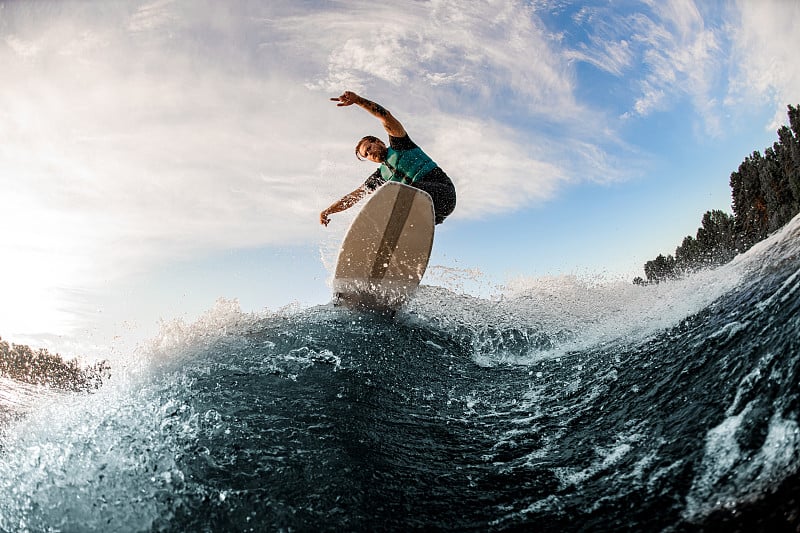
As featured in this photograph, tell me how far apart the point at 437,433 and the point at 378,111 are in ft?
16.2

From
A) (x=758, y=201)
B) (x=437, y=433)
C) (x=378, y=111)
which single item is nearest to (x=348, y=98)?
(x=378, y=111)

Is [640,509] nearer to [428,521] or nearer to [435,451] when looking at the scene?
[428,521]

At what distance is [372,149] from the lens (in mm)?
7391

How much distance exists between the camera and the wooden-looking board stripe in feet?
22.8

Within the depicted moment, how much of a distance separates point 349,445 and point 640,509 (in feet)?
5.78

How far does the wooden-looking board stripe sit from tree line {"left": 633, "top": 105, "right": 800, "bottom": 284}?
8.15 meters

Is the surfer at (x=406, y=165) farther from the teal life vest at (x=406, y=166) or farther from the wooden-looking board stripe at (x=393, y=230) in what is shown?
the wooden-looking board stripe at (x=393, y=230)

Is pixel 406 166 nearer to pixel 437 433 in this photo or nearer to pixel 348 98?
pixel 348 98

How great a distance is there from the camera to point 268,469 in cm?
289

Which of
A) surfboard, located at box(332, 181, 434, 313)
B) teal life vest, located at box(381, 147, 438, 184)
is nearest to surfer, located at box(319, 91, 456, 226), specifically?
teal life vest, located at box(381, 147, 438, 184)

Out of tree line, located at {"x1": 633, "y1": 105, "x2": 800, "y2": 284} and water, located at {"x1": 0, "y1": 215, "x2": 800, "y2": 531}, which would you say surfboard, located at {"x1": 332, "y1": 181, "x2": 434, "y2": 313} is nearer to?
water, located at {"x1": 0, "y1": 215, "x2": 800, "y2": 531}

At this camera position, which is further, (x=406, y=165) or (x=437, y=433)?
(x=406, y=165)

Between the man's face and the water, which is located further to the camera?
the man's face

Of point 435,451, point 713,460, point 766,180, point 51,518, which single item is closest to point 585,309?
point 435,451
